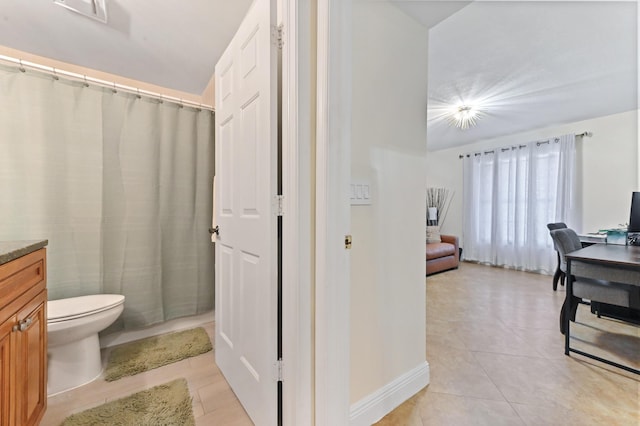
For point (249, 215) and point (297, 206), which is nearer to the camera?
point (297, 206)

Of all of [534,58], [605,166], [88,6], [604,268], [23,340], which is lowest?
[23,340]

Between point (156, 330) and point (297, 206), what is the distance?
1983 mm

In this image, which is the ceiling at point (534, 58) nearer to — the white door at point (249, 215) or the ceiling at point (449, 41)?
the ceiling at point (449, 41)

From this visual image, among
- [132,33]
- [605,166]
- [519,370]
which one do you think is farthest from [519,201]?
[132,33]

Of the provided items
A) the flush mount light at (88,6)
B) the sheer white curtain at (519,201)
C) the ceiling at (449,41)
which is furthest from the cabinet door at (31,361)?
the sheer white curtain at (519,201)

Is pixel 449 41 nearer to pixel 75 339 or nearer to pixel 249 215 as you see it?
pixel 249 215

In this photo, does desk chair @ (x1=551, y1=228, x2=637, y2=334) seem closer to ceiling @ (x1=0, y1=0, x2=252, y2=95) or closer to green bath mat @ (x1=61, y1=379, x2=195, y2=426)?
green bath mat @ (x1=61, y1=379, x2=195, y2=426)

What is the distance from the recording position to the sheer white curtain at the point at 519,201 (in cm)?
388

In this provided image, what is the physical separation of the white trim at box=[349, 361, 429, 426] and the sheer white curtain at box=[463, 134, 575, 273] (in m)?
3.96

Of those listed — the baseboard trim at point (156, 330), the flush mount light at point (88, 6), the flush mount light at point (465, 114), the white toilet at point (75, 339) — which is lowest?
the baseboard trim at point (156, 330)

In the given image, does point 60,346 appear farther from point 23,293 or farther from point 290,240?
point 290,240

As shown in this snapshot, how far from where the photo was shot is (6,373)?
0.82 meters

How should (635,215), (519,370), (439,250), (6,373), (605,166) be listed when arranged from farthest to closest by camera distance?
1. (439,250)
2. (605,166)
3. (635,215)
4. (519,370)
5. (6,373)

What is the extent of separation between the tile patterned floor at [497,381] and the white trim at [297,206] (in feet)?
1.68
